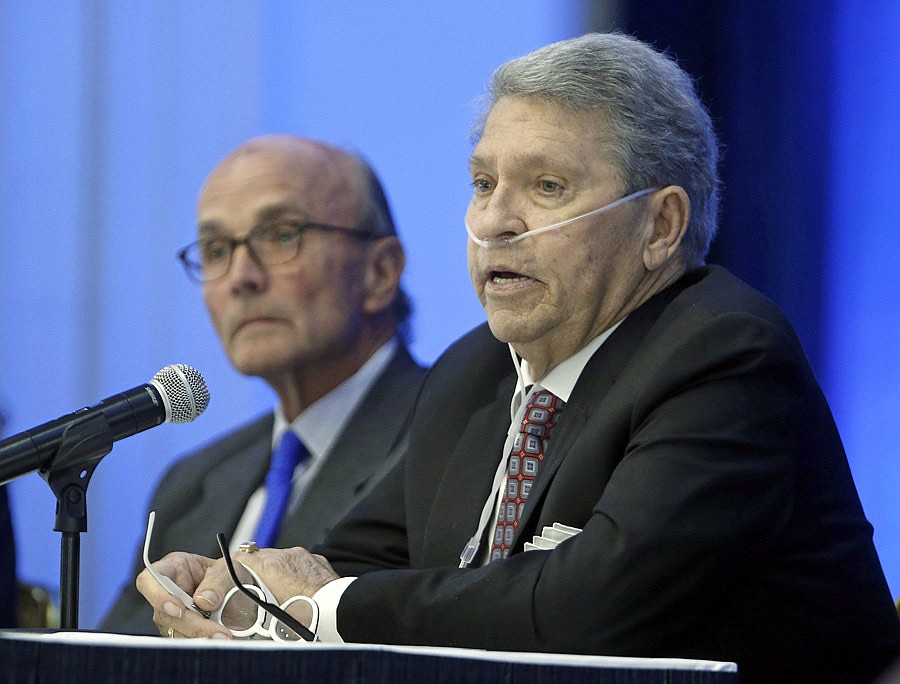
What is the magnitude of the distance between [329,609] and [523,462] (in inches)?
16.9

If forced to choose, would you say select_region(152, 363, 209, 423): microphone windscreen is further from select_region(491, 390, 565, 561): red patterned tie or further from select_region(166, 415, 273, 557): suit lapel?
select_region(166, 415, 273, 557): suit lapel

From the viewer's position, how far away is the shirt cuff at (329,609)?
1.99 meters

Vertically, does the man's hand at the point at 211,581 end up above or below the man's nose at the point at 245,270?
below

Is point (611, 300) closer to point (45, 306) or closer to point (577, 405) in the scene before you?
point (577, 405)

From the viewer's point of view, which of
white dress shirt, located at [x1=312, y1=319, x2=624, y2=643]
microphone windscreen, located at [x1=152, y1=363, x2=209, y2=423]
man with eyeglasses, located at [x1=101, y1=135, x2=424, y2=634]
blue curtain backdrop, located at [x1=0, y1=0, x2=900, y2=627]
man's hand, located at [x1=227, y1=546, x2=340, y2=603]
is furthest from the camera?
man with eyeglasses, located at [x1=101, y1=135, x2=424, y2=634]

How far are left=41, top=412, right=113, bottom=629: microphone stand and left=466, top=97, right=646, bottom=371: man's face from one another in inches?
29.2

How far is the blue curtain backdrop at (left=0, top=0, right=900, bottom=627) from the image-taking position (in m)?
3.01

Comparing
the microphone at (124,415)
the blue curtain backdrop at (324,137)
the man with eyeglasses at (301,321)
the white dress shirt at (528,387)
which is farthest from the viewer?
the man with eyeglasses at (301,321)

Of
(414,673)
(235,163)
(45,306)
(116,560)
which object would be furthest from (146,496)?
(414,673)

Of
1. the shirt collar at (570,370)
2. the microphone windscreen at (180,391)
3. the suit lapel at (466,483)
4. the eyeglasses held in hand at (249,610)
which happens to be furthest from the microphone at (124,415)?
the shirt collar at (570,370)

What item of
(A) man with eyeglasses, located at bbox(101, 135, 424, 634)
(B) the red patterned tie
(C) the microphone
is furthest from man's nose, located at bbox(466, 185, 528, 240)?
(A) man with eyeglasses, located at bbox(101, 135, 424, 634)

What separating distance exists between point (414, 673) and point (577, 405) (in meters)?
0.94

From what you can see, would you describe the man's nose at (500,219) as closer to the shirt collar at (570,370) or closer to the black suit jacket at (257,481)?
the shirt collar at (570,370)

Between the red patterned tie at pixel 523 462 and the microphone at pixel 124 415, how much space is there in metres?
0.53
